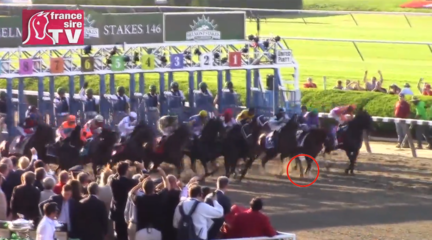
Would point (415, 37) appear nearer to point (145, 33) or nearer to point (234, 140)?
point (145, 33)

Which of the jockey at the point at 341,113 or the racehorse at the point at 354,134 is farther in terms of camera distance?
the jockey at the point at 341,113

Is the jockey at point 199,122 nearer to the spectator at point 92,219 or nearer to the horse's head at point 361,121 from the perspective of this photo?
the horse's head at point 361,121

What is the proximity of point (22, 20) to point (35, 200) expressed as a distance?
272 inches

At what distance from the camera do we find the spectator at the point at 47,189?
880 centimetres

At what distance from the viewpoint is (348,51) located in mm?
36188

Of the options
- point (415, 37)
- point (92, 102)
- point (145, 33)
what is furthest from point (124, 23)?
point (415, 37)

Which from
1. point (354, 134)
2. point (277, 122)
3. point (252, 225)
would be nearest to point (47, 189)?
point (252, 225)

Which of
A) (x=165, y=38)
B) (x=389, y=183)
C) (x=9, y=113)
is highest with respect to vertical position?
(x=165, y=38)

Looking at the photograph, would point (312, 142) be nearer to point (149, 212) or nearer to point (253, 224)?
point (149, 212)

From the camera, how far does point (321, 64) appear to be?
108 feet

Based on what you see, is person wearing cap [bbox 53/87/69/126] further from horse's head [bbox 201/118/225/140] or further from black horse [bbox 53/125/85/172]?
horse's head [bbox 201/118/225/140]

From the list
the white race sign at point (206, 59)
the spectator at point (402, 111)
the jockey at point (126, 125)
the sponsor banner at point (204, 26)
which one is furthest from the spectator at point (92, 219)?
the spectator at point (402, 111)

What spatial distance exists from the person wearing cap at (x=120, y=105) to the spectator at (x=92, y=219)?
289 inches

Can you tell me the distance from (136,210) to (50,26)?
7.59m
